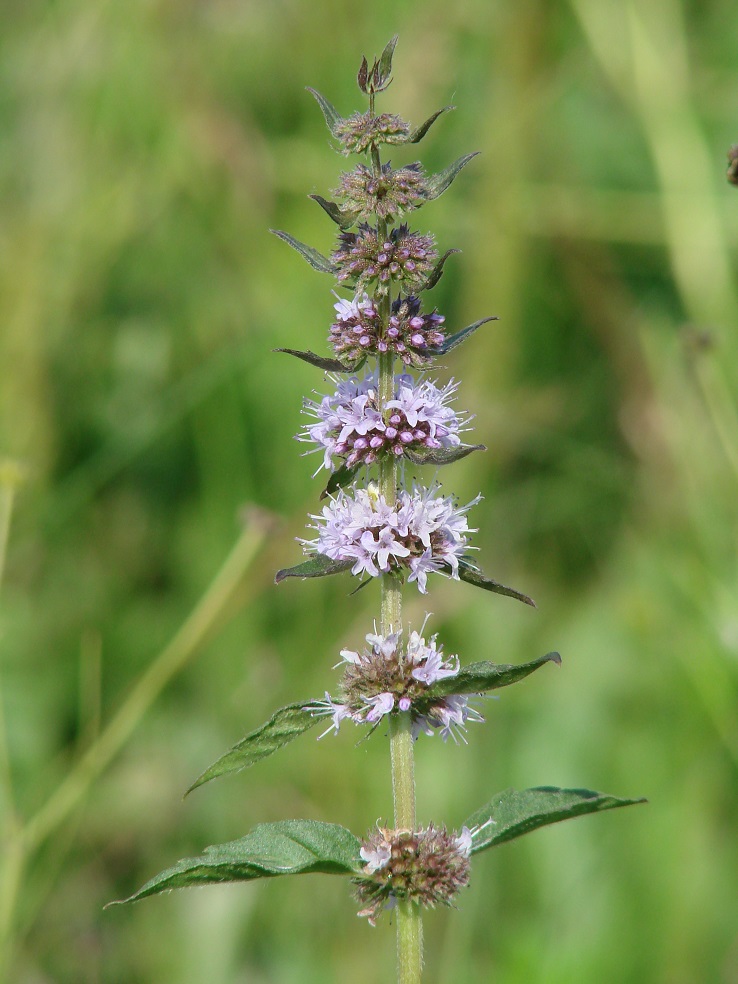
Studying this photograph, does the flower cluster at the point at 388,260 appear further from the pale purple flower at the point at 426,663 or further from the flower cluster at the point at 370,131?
the pale purple flower at the point at 426,663

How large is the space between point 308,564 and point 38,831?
1.69 meters

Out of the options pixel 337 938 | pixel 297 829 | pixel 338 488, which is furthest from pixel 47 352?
pixel 297 829

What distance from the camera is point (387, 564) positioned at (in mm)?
1728

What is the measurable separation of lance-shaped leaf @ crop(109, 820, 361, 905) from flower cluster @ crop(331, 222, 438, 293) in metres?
0.84

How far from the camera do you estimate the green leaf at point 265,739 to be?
5.32ft

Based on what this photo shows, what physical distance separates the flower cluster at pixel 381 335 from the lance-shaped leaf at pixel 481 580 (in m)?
0.34

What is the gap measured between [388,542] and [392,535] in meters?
0.02

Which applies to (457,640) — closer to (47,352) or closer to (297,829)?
(47,352)

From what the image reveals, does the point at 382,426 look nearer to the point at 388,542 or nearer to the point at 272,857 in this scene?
the point at 388,542

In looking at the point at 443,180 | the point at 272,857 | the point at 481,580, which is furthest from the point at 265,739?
the point at 443,180

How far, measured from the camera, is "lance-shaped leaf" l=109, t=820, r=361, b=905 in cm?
153

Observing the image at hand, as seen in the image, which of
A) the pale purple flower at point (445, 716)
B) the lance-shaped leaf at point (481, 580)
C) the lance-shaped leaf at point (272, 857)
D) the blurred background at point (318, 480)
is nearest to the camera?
the lance-shaped leaf at point (272, 857)

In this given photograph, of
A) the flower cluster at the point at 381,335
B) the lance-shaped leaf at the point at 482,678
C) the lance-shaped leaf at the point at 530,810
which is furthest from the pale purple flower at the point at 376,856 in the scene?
the flower cluster at the point at 381,335

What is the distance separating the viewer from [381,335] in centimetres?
173
